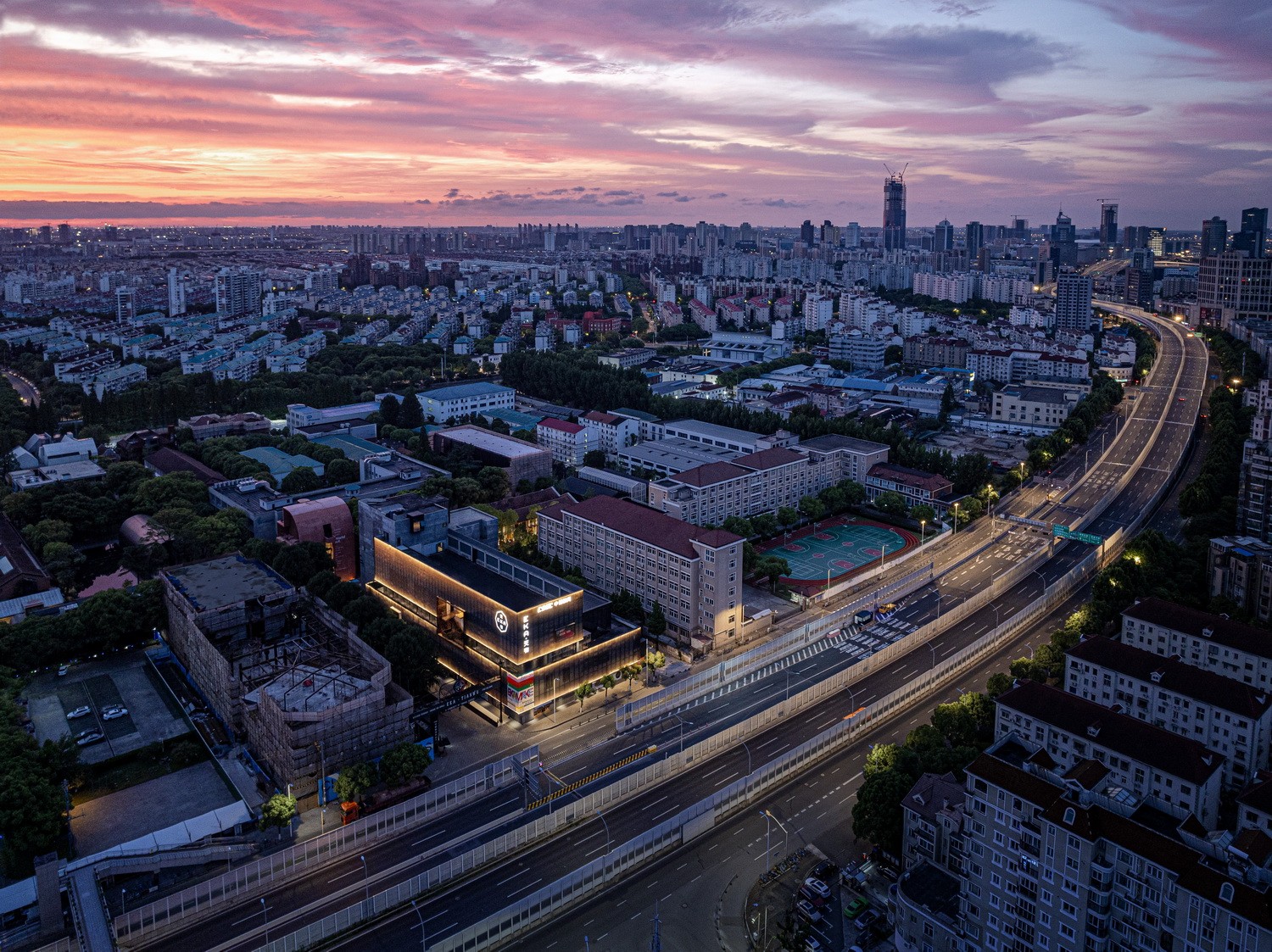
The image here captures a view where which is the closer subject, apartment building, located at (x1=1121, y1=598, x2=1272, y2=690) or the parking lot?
apartment building, located at (x1=1121, y1=598, x2=1272, y2=690)

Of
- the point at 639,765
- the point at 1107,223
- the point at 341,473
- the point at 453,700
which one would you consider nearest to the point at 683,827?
the point at 639,765

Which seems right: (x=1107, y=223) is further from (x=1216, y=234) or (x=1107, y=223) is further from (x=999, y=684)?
(x=999, y=684)

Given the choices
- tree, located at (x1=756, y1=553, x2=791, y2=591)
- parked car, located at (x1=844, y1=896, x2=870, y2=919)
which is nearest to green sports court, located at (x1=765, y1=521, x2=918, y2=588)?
tree, located at (x1=756, y1=553, x2=791, y2=591)

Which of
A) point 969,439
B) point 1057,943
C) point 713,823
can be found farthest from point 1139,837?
point 969,439

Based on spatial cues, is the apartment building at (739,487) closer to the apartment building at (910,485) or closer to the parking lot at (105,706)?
the apartment building at (910,485)

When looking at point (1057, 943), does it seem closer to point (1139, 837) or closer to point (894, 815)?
point (1139, 837)

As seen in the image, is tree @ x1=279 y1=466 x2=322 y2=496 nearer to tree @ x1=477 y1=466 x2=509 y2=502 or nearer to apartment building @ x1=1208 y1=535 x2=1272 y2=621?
tree @ x1=477 y1=466 x2=509 y2=502
